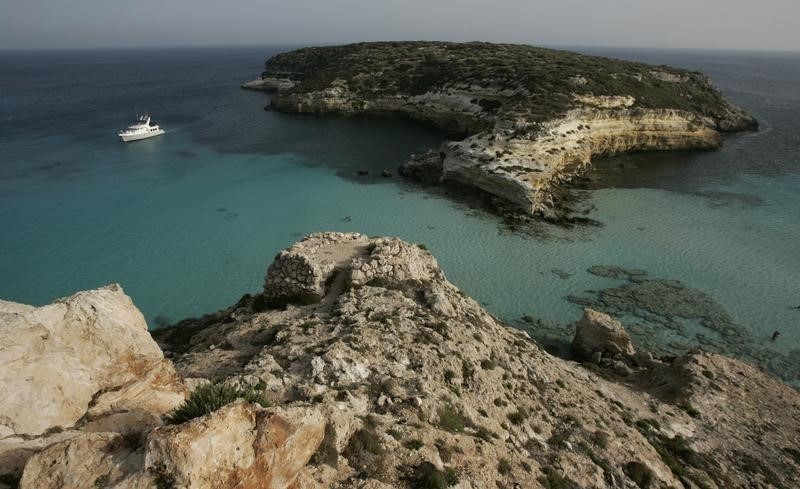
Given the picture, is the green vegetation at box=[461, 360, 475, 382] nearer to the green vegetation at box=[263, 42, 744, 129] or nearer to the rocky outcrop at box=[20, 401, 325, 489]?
the rocky outcrop at box=[20, 401, 325, 489]

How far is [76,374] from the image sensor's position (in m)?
10.9

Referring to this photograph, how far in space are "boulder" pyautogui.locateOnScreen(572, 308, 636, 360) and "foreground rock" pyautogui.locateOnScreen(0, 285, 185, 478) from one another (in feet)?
65.4

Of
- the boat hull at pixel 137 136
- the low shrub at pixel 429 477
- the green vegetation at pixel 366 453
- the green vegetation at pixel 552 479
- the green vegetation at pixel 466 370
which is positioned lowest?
the green vegetation at pixel 552 479

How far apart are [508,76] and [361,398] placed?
72.9m

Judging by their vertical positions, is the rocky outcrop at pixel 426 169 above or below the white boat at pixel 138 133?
below

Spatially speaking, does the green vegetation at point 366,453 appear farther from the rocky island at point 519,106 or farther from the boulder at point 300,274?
the rocky island at point 519,106

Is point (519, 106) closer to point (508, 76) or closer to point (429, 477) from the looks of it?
point (508, 76)

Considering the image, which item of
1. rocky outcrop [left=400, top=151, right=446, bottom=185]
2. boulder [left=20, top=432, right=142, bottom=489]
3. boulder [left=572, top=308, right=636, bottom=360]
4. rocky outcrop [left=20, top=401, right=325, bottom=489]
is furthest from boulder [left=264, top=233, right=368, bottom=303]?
rocky outcrop [left=400, top=151, right=446, bottom=185]

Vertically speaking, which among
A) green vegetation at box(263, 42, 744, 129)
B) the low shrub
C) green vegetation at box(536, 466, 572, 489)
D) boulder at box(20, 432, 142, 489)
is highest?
green vegetation at box(263, 42, 744, 129)

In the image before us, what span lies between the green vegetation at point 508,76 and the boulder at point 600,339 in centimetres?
3750

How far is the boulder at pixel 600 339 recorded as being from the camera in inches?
916

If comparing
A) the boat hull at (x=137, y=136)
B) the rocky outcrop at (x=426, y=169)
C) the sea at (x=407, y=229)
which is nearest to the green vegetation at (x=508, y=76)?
the sea at (x=407, y=229)

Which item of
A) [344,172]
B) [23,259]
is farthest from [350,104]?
[23,259]

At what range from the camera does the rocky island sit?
47.2m
